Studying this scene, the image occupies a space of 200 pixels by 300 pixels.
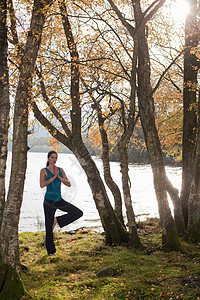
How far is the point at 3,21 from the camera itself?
5621mm

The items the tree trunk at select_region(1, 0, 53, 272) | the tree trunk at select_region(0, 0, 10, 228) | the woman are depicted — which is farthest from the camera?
the woman

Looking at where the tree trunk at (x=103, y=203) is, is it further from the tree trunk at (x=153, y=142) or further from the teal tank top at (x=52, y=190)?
the teal tank top at (x=52, y=190)

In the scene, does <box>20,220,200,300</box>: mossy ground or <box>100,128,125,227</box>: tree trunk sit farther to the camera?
<box>100,128,125,227</box>: tree trunk

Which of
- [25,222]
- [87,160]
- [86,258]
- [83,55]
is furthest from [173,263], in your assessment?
[25,222]

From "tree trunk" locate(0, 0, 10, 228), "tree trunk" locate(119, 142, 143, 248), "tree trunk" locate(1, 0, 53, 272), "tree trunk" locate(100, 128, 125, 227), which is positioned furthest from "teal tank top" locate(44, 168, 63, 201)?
"tree trunk" locate(100, 128, 125, 227)

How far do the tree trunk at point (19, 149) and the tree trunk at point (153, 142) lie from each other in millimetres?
3120

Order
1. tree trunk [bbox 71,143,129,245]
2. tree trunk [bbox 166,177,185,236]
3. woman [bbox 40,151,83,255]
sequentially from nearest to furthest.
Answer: woman [bbox 40,151,83,255]
tree trunk [bbox 71,143,129,245]
tree trunk [bbox 166,177,185,236]

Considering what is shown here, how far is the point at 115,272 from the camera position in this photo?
18.9 feet

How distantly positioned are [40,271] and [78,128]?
431cm

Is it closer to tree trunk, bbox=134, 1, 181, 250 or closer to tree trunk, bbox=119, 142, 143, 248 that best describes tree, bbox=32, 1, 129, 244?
tree trunk, bbox=119, 142, 143, 248

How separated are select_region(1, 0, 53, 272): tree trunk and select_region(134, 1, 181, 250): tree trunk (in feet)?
10.2

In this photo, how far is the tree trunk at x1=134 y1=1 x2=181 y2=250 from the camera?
7215 millimetres

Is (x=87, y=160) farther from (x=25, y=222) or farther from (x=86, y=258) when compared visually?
(x=25, y=222)

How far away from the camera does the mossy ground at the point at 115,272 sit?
452 cm
